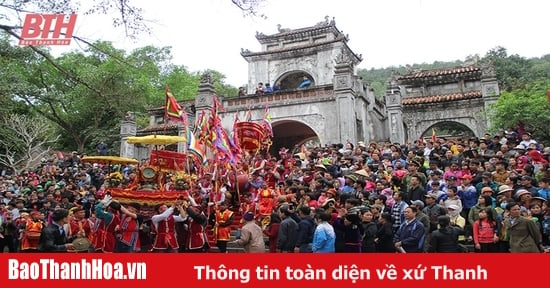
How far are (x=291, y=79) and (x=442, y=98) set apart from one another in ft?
24.8

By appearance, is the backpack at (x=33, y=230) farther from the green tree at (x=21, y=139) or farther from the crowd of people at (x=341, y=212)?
the green tree at (x=21, y=139)

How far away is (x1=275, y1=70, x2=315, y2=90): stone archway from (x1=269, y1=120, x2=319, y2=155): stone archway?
3.11 m

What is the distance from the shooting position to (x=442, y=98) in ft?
68.1

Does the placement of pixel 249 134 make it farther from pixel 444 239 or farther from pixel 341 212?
pixel 444 239

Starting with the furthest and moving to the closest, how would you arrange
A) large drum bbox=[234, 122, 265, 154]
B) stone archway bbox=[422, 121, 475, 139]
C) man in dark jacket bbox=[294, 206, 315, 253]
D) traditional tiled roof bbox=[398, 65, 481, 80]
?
1. traditional tiled roof bbox=[398, 65, 481, 80]
2. stone archway bbox=[422, 121, 475, 139]
3. large drum bbox=[234, 122, 265, 154]
4. man in dark jacket bbox=[294, 206, 315, 253]

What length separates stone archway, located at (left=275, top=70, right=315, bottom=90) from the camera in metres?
23.1

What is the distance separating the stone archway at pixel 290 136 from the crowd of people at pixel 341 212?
7797mm

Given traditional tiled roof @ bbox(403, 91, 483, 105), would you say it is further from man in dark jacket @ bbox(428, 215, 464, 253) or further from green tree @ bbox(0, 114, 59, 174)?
green tree @ bbox(0, 114, 59, 174)

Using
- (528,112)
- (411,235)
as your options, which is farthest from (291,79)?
(411,235)

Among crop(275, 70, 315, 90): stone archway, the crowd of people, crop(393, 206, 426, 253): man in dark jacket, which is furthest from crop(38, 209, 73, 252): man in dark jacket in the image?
crop(275, 70, 315, 90): stone archway

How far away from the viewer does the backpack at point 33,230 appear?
7691 mm

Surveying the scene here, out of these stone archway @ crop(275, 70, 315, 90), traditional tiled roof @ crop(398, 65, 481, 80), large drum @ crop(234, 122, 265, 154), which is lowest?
large drum @ crop(234, 122, 265, 154)

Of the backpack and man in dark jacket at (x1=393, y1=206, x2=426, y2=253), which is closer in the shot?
man in dark jacket at (x1=393, y1=206, x2=426, y2=253)

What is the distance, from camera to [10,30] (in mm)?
4637
